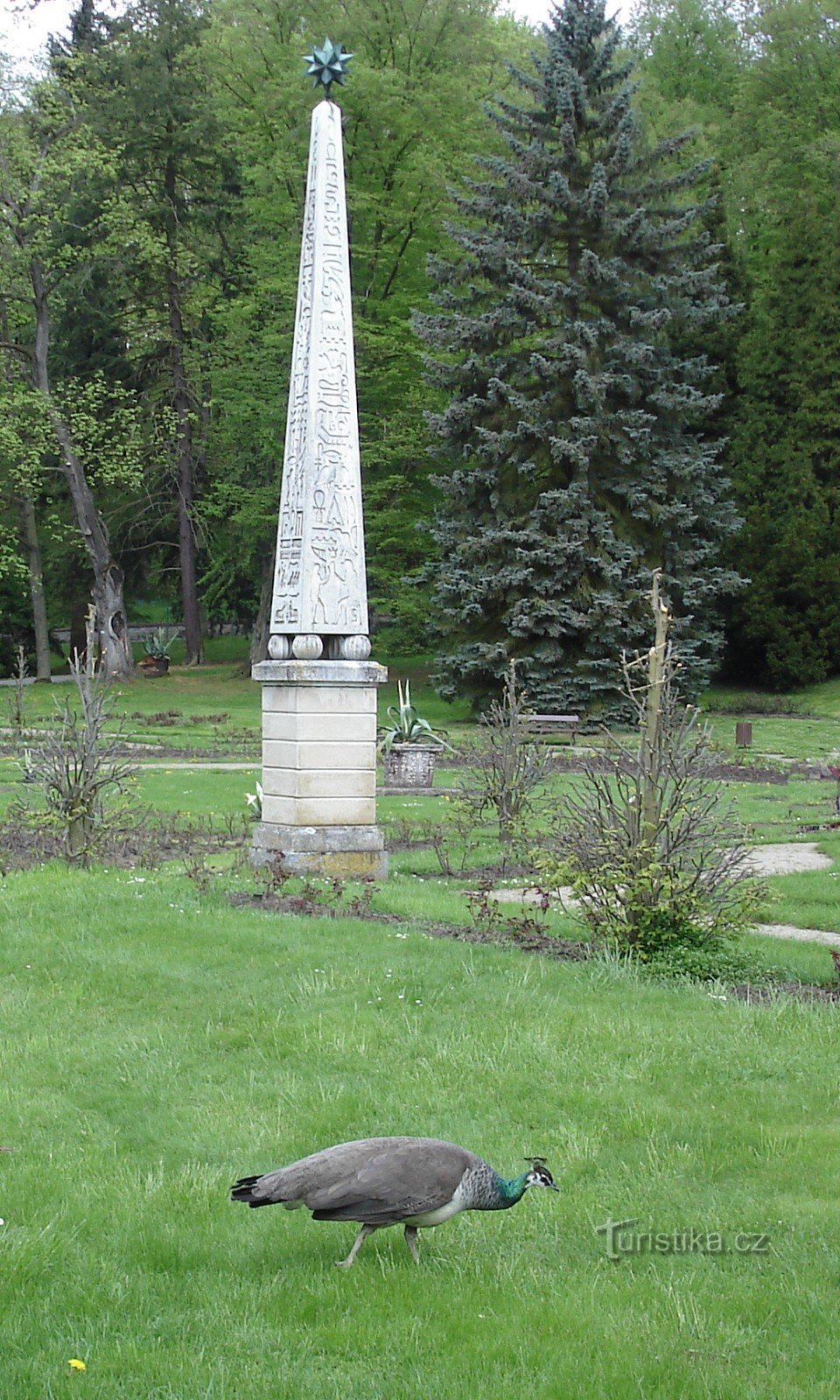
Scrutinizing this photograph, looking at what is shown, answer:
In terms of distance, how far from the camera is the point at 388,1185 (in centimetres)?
376

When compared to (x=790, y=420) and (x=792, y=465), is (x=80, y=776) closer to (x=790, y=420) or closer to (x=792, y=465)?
(x=792, y=465)

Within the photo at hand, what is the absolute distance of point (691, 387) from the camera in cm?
3216

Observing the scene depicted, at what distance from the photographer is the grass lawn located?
3.43 meters

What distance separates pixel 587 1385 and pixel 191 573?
128 feet

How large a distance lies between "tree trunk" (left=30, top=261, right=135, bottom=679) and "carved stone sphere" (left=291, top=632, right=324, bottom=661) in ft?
82.2

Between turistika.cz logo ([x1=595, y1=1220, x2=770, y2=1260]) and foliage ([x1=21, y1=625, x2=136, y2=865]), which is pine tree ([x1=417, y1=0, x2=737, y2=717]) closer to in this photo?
foliage ([x1=21, y1=625, x2=136, y2=865])

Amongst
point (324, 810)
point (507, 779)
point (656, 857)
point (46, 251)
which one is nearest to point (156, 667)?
point (46, 251)

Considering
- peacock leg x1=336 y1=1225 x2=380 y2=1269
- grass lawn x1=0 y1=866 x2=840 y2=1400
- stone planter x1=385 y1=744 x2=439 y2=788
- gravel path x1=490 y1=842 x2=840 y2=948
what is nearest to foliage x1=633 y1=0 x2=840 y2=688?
stone planter x1=385 y1=744 x2=439 y2=788

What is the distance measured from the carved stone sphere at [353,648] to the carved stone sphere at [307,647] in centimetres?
23

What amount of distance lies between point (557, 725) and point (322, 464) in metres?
16.1

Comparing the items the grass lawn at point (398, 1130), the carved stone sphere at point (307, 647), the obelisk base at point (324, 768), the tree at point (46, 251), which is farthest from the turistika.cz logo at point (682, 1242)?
the tree at point (46, 251)

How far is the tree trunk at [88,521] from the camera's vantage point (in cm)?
3675

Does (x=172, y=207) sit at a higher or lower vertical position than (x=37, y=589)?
higher

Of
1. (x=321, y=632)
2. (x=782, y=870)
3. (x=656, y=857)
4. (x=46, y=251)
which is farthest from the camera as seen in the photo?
(x=46, y=251)
